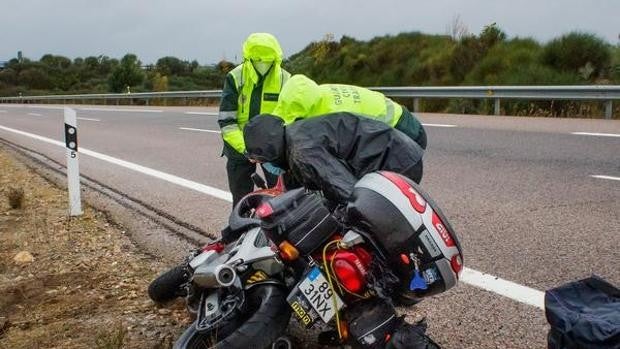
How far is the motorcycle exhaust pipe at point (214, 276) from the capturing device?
298cm

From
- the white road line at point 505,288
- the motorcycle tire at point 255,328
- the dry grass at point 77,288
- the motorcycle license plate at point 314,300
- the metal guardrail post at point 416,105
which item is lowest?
the dry grass at point 77,288

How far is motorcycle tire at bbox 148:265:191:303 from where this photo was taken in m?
3.91

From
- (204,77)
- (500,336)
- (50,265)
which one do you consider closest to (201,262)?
(500,336)

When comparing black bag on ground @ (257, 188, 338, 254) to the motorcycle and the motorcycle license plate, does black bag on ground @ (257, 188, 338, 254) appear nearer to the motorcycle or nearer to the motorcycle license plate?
the motorcycle

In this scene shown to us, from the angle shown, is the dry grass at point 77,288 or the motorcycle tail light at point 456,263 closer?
the motorcycle tail light at point 456,263

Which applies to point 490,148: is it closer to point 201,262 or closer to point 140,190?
point 140,190

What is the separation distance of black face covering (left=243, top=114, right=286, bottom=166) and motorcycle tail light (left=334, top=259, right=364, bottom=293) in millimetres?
692

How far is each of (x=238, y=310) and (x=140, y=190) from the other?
5.24 metres

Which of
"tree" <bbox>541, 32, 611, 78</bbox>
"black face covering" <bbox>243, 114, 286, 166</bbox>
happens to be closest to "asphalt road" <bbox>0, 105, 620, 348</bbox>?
"black face covering" <bbox>243, 114, 286, 166</bbox>

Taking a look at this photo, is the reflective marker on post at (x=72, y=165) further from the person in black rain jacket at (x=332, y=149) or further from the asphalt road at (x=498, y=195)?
the person in black rain jacket at (x=332, y=149)

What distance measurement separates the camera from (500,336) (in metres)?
3.30

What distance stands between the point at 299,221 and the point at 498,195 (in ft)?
13.7

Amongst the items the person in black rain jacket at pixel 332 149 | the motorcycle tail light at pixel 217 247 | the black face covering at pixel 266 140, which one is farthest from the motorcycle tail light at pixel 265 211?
the motorcycle tail light at pixel 217 247

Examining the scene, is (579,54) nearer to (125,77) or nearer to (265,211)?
(265,211)
